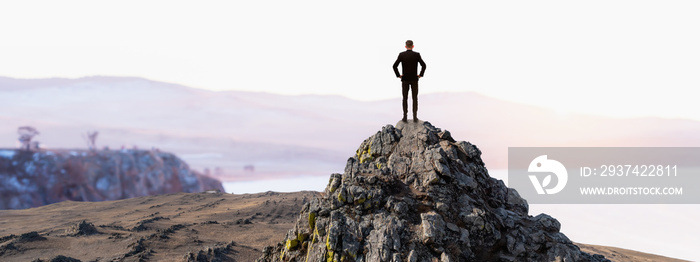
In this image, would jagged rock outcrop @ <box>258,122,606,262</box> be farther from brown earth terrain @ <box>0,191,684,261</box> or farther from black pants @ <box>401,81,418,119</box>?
brown earth terrain @ <box>0,191,684,261</box>

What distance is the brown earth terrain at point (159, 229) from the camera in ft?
111

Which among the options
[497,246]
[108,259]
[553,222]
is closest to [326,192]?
[497,246]

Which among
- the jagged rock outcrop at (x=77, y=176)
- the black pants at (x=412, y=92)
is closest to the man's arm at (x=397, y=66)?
the black pants at (x=412, y=92)

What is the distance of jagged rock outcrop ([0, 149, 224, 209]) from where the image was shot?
78750mm

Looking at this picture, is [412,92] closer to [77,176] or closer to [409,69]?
[409,69]

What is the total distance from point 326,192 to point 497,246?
606 centimetres

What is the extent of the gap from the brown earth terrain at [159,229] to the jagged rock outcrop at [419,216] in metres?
21.3

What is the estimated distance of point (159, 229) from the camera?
43.3 meters

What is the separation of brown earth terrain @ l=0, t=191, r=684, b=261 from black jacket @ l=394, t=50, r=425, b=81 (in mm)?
23050

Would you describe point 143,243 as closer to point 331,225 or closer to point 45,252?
point 45,252

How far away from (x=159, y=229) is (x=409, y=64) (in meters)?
37.1

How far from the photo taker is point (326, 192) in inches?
601

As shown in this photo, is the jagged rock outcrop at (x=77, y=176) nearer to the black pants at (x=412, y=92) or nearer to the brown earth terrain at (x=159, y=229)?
the brown earth terrain at (x=159, y=229)

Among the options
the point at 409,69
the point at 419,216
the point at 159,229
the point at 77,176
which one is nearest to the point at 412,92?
the point at 409,69
